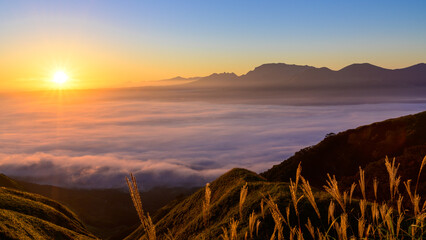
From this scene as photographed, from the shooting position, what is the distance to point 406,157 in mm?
53406

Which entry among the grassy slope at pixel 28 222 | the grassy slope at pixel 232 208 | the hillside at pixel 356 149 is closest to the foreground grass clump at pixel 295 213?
the grassy slope at pixel 232 208

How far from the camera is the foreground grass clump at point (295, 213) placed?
404 cm

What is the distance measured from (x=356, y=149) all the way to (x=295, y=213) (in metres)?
60.5

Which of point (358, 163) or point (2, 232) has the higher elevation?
point (2, 232)

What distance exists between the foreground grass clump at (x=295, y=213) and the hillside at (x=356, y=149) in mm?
24849

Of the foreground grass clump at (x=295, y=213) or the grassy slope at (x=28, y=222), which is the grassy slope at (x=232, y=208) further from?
the grassy slope at (x=28, y=222)

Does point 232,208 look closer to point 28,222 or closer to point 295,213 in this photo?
point 295,213

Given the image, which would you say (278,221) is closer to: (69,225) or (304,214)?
(304,214)

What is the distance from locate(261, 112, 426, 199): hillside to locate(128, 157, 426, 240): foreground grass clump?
81.5ft

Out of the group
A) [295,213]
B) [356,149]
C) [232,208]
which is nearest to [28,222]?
[232,208]

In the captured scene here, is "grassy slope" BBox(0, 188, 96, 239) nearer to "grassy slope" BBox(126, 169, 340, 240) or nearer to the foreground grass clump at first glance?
"grassy slope" BBox(126, 169, 340, 240)

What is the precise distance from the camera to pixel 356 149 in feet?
240

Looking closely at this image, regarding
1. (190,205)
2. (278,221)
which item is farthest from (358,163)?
(278,221)

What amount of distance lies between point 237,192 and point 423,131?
190 ft
